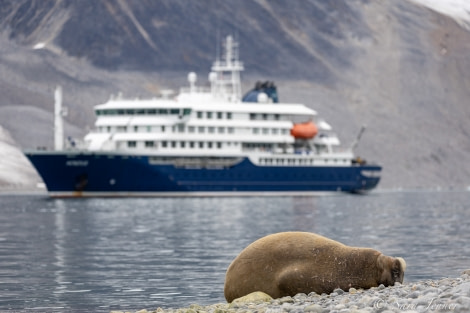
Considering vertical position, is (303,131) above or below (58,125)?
below

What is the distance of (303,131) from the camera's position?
92250mm

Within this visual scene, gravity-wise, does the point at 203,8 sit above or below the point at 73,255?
above

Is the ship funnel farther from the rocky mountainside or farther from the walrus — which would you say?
the rocky mountainside

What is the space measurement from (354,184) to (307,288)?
7798cm

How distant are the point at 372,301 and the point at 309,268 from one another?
9.05 ft

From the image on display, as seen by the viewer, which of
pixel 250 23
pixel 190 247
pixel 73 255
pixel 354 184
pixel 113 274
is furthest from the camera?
pixel 250 23

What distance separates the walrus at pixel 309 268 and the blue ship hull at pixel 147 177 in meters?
64.4

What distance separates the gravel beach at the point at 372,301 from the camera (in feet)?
37.8

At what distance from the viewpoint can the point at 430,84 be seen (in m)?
192

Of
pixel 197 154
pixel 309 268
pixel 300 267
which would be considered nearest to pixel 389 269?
pixel 309 268

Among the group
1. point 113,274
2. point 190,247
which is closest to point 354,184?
point 190,247

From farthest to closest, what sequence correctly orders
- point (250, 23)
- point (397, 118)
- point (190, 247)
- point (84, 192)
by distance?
1. point (250, 23)
2. point (397, 118)
3. point (84, 192)
4. point (190, 247)

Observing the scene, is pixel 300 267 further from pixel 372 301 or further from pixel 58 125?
pixel 58 125

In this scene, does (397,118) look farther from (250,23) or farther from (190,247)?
(190,247)
